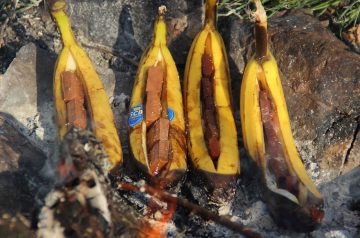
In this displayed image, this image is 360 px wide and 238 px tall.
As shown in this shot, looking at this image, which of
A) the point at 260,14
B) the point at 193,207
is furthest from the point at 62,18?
the point at 193,207

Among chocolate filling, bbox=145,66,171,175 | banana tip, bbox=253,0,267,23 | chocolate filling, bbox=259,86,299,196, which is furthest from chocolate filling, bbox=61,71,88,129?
banana tip, bbox=253,0,267,23

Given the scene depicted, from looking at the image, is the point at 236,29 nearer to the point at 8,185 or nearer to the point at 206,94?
the point at 206,94

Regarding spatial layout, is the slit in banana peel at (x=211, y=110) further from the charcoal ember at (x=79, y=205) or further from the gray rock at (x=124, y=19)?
the charcoal ember at (x=79, y=205)

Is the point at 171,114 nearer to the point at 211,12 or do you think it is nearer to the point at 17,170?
the point at 211,12

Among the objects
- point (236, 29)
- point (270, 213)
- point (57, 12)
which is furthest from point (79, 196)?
point (236, 29)

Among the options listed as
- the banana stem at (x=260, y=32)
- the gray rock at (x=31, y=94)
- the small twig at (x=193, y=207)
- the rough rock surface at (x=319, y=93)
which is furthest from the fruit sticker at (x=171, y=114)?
the gray rock at (x=31, y=94)
